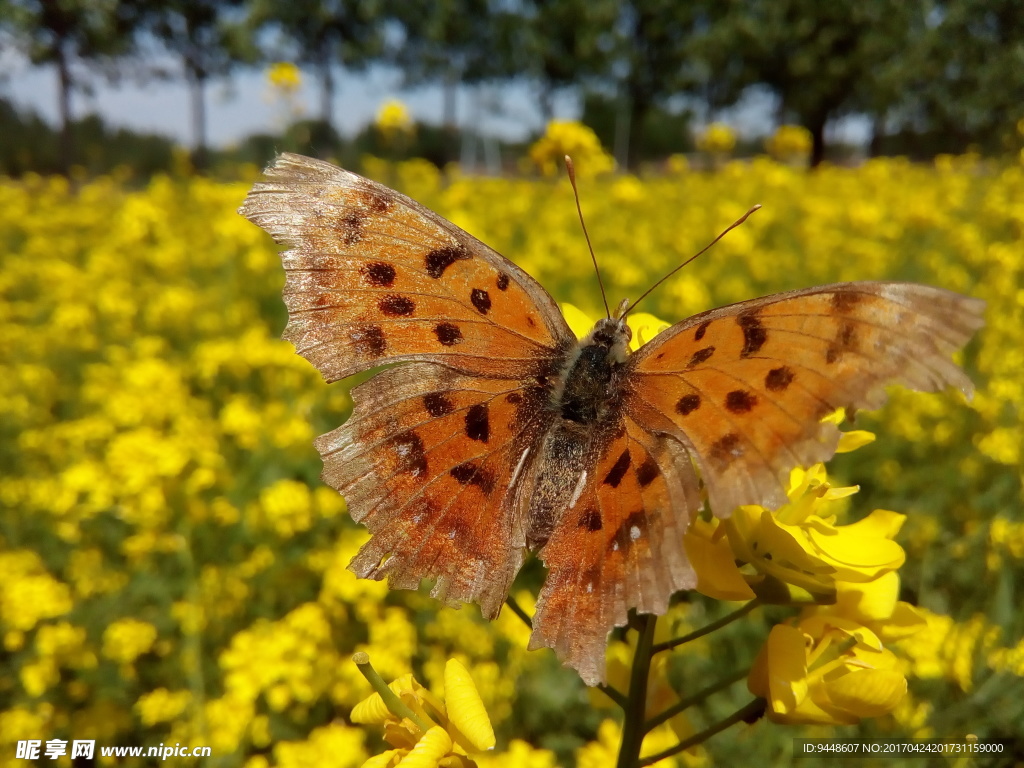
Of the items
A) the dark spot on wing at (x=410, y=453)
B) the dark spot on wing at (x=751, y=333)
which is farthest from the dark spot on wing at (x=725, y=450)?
the dark spot on wing at (x=410, y=453)

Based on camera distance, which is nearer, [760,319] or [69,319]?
[760,319]

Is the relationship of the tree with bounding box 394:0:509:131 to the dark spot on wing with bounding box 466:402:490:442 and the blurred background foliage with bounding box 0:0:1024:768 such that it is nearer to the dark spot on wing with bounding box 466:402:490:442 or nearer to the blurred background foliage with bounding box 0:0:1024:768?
the blurred background foliage with bounding box 0:0:1024:768

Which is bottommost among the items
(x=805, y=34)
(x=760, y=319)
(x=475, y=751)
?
(x=475, y=751)

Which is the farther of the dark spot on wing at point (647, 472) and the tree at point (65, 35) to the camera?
the tree at point (65, 35)

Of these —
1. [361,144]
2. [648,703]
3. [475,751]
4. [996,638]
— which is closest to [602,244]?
[996,638]

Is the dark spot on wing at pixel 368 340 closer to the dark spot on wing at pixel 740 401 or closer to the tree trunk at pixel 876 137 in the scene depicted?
the dark spot on wing at pixel 740 401

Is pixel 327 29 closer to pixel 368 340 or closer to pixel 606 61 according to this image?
pixel 606 61

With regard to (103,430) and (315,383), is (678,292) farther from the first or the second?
(103,430)
